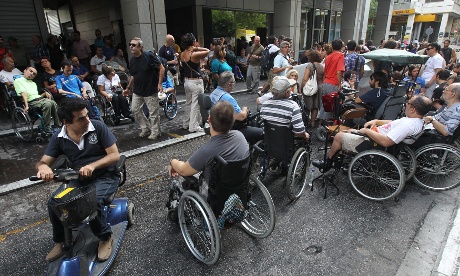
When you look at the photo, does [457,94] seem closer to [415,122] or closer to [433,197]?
[415,122]

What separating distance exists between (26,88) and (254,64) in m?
6.59

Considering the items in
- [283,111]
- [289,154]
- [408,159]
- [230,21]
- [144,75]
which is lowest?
[408,159]

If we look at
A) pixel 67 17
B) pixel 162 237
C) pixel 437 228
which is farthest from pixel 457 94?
pixel 67 17

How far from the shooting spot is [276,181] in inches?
162

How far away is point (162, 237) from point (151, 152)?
8.04ft

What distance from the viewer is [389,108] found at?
469cm

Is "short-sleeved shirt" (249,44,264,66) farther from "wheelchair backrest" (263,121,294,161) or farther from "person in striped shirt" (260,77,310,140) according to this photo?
"wheelchair backrest" (263,121,294,161)

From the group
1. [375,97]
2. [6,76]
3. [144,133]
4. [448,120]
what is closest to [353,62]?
[375,97]

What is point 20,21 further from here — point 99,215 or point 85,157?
point 99,215

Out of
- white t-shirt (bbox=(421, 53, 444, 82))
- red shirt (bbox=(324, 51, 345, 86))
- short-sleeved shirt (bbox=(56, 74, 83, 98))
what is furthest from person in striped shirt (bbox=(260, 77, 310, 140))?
white t-shirt (bbox=(421, 53, 444, 82))

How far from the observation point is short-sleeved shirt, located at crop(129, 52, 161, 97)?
5.18 m

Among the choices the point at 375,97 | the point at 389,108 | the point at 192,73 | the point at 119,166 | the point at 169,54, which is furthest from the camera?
the point at 169,54

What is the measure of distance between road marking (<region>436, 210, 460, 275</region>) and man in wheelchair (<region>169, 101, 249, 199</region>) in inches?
83.3

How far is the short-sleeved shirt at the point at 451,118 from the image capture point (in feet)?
12.0
